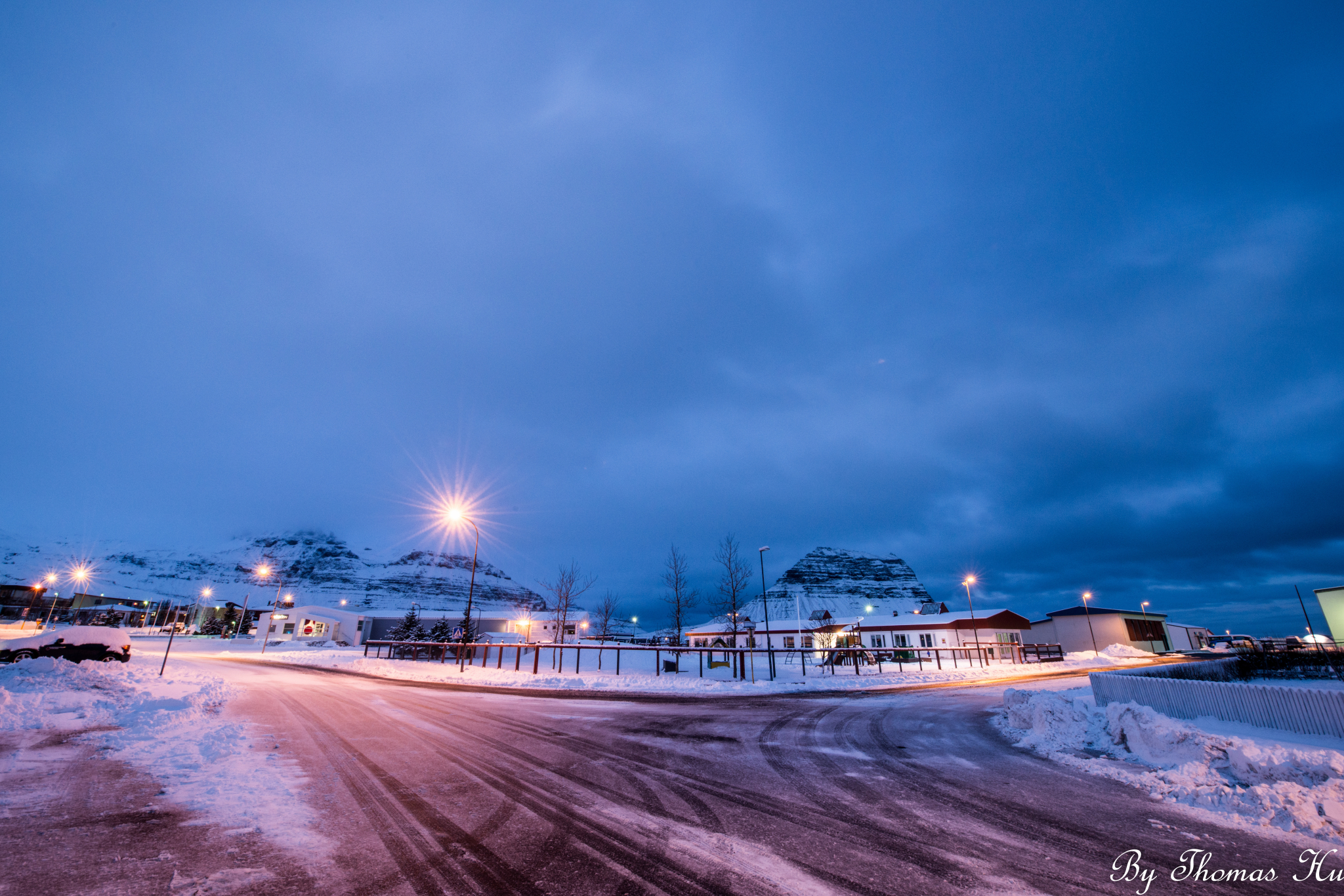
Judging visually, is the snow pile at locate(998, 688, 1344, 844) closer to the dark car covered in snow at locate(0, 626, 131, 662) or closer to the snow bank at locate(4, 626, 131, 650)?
the dark car covered in snow at locate(0, 626, 131, 662)

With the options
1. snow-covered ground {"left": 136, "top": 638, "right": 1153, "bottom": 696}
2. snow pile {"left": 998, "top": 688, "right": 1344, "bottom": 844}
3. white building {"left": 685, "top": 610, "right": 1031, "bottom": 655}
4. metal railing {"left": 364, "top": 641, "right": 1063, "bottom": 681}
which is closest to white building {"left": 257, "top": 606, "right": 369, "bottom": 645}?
snow-covered ground {"left": 136, "top": 638, "right": 1153, "bottom": 696}

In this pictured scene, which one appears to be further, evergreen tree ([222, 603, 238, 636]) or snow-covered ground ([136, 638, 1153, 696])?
evergreen tree ([222, 603, 238, 636])

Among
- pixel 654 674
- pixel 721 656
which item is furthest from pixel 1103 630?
pixel 654 674

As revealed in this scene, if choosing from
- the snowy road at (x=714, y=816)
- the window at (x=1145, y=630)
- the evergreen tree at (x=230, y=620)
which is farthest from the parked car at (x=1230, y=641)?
the evergreen tree at (x=230, y=620)

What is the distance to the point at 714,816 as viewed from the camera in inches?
243

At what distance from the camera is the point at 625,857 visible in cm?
494

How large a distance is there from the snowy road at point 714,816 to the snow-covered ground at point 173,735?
499 mm

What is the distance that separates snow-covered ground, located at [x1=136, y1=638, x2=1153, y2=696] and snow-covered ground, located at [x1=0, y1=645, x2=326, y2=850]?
10.5 metres

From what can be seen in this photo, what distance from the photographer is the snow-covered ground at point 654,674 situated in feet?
74.0

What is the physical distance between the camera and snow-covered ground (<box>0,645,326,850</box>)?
19.5 feet

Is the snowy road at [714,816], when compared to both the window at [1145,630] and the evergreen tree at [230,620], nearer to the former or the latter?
the window at [1145,630]

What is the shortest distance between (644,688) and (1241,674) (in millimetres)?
28974

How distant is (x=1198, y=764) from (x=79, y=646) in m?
35.8

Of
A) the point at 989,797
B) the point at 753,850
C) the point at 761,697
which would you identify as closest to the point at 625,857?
the point at 753,850
